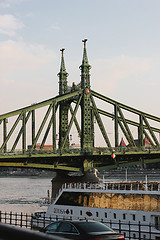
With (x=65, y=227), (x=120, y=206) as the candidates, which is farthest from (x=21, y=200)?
(x=65, y=227)

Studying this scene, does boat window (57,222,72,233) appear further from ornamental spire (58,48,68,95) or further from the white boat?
ornamental spire (58,48,68,95)

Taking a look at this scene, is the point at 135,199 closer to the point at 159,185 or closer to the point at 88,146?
the point at 159,185

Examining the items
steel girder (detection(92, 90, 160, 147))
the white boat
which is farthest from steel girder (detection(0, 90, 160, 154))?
the white boat

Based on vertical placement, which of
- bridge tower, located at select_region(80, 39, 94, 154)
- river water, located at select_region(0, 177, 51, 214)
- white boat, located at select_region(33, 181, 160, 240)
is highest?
bridge tower, located at select_region(80, 39, 94, 154)

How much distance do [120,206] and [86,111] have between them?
171 feet

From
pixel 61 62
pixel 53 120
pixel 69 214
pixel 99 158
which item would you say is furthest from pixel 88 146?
pixel 69 214

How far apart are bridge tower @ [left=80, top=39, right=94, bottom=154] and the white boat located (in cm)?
4043

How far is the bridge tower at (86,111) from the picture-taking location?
7631cm

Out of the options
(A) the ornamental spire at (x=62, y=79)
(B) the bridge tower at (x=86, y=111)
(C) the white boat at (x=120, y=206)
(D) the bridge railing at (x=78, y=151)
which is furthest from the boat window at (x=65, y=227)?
(A) the ornamental spire at (x=62, y=79)

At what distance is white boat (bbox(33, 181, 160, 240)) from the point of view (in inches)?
1037

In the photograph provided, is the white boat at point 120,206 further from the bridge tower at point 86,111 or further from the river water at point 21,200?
the bridge tower at point 86,111

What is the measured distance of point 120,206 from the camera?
1117 inches

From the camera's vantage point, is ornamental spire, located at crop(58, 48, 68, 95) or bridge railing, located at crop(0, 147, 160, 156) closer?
bridge railing, located at crop(0, 147, 160, 156)

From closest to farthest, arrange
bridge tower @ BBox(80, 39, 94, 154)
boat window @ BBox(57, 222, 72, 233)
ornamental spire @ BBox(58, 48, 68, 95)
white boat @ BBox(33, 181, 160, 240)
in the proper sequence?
boat window @ BBox(57, 222, 72, 233) < white boat @ BBox(33, 181, 160, 240) < bridge tower @ BBox(80, 39, 94, 154) < ornamental spire @ BBox(58, 48, 68, 95)
